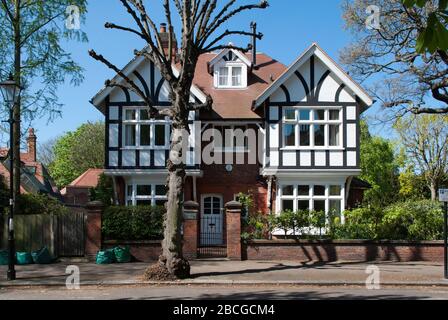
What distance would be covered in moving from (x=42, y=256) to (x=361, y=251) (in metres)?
11.6

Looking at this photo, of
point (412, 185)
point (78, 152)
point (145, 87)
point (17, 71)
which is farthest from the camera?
point (78, 152)

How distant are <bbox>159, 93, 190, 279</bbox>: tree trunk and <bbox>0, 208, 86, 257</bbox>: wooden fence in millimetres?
6257

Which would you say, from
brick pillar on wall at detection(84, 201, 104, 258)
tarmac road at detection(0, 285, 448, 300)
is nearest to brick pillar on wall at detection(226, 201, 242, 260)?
brick pillar on wall at detection(84, 201, 104, 258)

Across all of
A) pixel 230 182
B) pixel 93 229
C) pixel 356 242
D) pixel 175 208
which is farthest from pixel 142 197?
pixel 356 242

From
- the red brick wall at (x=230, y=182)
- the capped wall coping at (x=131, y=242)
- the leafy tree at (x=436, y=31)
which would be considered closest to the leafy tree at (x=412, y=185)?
the red brick wall at (x=230, y=182)

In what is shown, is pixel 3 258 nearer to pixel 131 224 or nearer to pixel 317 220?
pixel 131 224

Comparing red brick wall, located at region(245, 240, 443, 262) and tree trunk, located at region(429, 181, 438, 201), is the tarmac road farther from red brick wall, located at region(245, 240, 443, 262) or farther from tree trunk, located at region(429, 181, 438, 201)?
tree trunk, located at region(429, 181, 438, 201)

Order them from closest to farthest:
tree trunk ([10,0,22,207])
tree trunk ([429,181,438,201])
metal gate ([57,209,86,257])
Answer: metal gate ([57,209,86,257]) < tree trunk ([10,0,22,207]) < tree trunk ([429,181,438,201])

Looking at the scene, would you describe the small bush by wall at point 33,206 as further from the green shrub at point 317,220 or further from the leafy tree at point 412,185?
the leafy tree at point 412,185

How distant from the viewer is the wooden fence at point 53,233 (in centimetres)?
2050

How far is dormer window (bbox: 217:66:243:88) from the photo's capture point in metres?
27.5

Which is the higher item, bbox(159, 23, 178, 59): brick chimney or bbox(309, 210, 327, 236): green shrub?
bbox(159, 23, 178, 59): brick chimney

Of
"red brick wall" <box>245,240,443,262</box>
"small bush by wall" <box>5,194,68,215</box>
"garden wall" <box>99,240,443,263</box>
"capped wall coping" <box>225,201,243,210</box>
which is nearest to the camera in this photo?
"capped wall coping" <box>225,201,243,210</box>

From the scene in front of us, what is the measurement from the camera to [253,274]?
1639 cm
